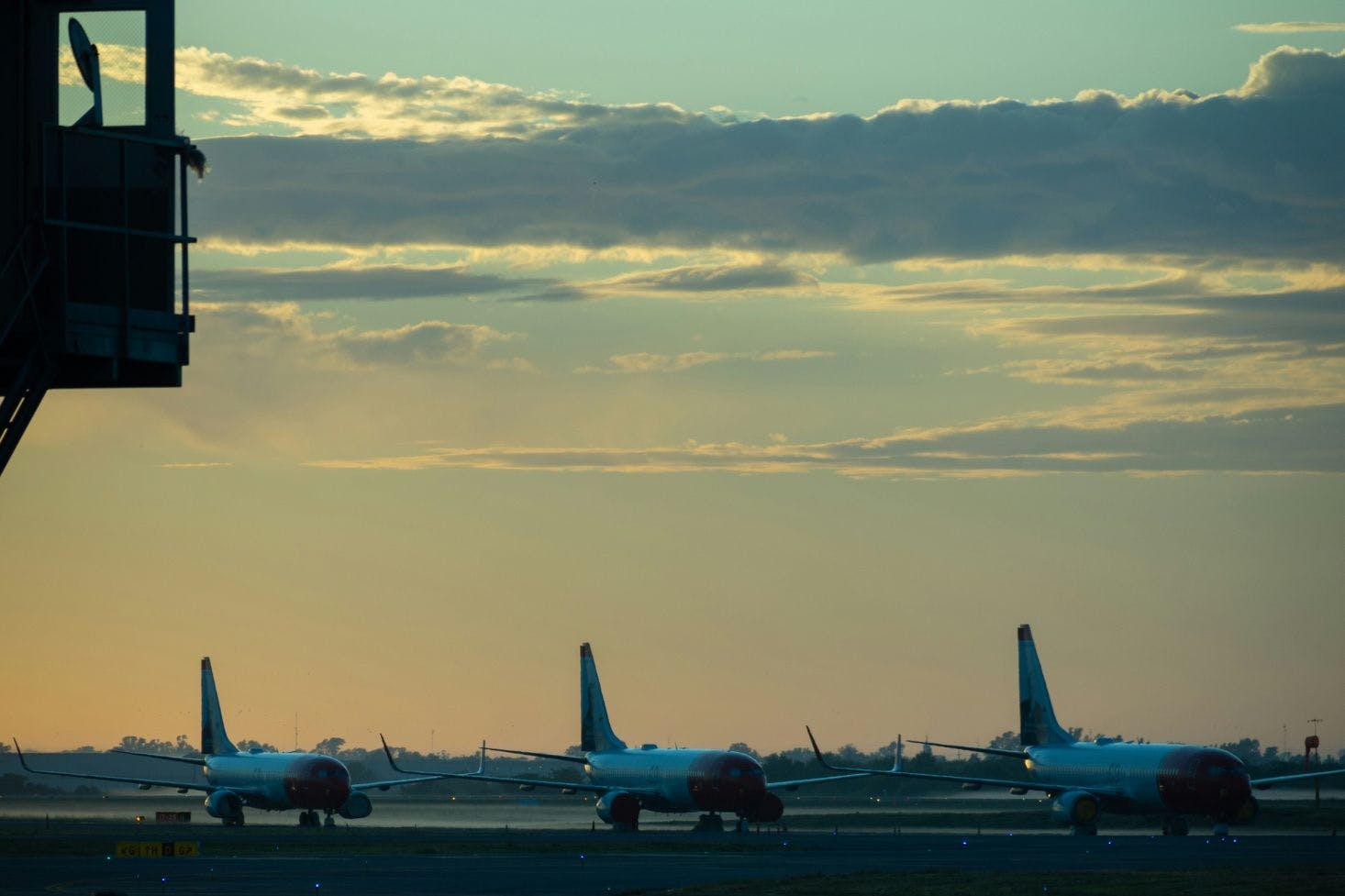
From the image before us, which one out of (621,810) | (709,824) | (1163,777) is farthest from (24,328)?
(621,810)

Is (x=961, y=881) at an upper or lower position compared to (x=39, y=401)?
lower

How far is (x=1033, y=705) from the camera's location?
105m

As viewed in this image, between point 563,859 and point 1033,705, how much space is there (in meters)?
43.4

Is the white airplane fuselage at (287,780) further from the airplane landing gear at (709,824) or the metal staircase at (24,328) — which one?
the metal staircase at (24,328)

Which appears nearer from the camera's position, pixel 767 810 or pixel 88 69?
pixel 88 69

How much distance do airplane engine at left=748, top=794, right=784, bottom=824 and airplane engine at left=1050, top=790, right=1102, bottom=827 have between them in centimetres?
1435

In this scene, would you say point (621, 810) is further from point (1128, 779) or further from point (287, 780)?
point (1128, 779)

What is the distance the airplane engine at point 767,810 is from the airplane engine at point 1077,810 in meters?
14.3

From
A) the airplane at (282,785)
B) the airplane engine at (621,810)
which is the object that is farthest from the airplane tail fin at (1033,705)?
the airplane at (282,785)

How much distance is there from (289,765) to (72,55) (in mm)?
91972

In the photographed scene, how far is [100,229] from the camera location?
2516 cm

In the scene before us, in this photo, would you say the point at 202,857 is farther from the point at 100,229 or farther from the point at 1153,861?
the point at 100,229

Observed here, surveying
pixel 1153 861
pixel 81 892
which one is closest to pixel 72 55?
pixel 81 892

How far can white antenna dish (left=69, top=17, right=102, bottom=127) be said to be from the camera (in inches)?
990
